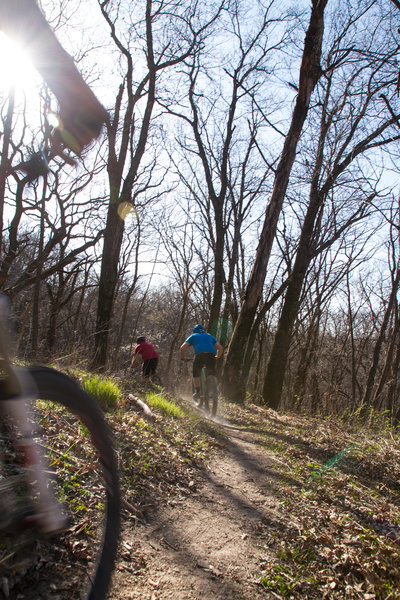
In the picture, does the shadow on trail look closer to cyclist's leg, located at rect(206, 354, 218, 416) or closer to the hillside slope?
the hillside slope

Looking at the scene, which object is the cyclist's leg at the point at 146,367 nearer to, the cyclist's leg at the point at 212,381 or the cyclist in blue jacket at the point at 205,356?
the cyclist in blue jacket at the point at 205,356

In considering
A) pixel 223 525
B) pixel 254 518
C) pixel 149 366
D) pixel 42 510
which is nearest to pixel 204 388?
pixel 149 366

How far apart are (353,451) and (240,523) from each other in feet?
7.89

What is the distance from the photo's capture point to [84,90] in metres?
5.22

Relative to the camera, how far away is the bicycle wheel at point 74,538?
1606mm

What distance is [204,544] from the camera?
8.57 ft

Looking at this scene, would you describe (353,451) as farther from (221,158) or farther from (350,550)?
(221,158)

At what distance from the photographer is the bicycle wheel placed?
63.2 inches

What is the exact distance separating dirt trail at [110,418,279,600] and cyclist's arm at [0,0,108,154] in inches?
179

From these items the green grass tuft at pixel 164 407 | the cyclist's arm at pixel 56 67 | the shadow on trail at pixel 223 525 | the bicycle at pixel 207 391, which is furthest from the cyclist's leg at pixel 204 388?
the cyclist's arm at pixel 56 67

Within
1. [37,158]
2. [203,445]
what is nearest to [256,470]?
[203,445]

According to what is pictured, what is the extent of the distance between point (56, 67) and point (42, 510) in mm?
5356

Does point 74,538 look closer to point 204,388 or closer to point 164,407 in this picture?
point 164,407

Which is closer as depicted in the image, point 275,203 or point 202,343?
point 202,343
